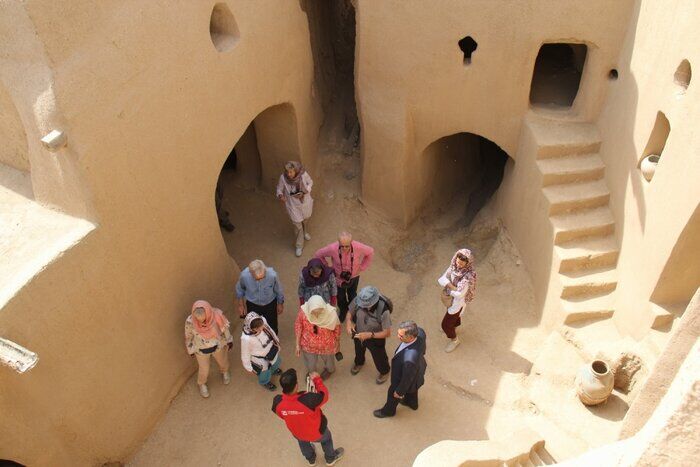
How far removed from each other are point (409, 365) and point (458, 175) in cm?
501

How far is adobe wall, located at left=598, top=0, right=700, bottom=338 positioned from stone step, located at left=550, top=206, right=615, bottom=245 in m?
0.14

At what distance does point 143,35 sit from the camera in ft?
18.1

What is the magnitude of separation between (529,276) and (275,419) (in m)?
3.42

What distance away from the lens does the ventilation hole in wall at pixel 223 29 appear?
262 inches

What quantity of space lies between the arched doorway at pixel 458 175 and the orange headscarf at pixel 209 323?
372 centimetres

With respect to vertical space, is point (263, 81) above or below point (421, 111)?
above

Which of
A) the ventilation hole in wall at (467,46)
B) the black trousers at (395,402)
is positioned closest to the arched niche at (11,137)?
the black trousers at (395,402)

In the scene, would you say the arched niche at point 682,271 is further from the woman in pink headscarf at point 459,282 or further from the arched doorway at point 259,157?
the arched doorway at point 259,157

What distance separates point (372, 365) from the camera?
22.4 feet

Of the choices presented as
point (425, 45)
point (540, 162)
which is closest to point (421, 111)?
point (425, 45)

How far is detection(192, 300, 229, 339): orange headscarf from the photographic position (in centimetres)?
598

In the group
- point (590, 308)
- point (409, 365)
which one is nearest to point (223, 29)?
point (409, 365)

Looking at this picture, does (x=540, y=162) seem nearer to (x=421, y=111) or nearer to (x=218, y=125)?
(x=421, y=111)

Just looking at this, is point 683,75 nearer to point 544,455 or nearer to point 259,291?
point 544,455
